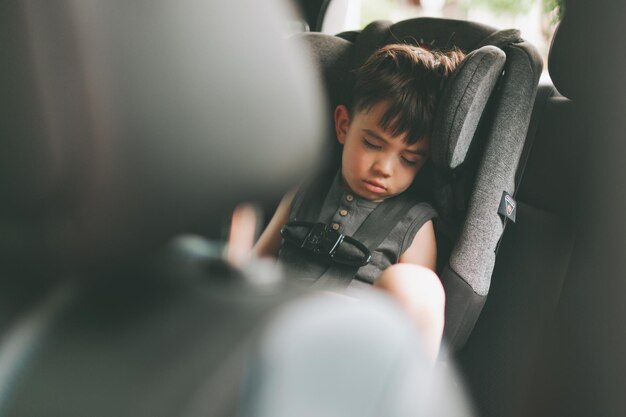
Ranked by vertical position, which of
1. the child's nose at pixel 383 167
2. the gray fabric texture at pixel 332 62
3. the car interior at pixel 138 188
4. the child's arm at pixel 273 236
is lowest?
the child's arm at pixel 273 236

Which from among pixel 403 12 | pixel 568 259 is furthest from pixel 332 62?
pixel 403 12

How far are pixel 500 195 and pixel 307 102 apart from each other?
0.87 meters

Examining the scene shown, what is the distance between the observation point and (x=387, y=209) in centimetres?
134

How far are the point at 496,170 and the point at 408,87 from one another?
261 millimetres

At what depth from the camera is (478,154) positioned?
4.30ft

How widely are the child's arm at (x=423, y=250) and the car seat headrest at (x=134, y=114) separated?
903 millimetres

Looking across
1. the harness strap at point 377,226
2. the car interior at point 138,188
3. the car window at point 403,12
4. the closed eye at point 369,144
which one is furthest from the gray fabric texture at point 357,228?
the car window at point 403,12

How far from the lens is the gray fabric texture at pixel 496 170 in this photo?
1.20m

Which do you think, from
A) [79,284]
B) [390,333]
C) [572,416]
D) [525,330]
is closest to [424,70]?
[525,330]

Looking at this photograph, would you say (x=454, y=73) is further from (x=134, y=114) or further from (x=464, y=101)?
(x=134, y=114)

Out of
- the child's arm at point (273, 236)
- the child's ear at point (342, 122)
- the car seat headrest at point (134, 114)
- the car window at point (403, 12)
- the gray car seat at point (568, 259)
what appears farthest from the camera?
the car window at point (403, 12)

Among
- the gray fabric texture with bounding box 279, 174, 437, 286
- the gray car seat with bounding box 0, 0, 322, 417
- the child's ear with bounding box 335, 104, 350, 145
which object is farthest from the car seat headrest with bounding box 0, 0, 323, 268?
the child's ear with bounding box 335, 104, 350, 145

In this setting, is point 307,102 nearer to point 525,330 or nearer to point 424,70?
point 424,70

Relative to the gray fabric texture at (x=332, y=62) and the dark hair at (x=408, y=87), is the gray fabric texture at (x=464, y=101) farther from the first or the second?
the gray fabric texture at (x=332, y=62)
